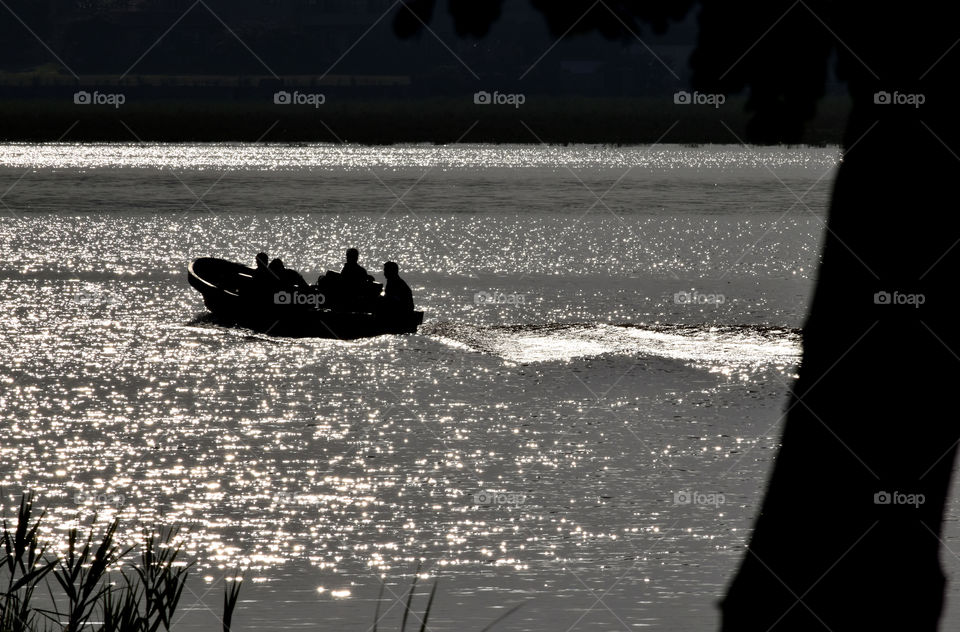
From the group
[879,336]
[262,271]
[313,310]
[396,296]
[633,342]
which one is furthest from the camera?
[633,342]

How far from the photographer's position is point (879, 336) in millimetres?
10617

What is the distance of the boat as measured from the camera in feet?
95.0

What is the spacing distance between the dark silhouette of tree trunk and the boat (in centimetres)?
1771

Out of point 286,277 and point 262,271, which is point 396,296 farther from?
point 262,271

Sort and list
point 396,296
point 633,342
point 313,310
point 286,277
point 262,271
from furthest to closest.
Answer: point 633,342 → point 262,271 → point 286,277 → point 313,310 → point 396,296

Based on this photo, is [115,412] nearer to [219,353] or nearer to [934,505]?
[219,353]

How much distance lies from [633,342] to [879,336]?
2022 cm

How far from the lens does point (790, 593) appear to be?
11789 millimetres

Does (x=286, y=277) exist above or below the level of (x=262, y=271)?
below

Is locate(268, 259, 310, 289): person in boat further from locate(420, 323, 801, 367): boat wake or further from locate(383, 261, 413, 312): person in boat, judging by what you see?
locate(420, 323, 801, 367): boat wake

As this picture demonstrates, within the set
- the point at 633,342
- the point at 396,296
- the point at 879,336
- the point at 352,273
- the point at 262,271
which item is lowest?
the point at 879,336

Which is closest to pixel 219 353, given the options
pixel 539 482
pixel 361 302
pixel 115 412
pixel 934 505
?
pixel 361 302

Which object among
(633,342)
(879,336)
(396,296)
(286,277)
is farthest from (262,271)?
(879,336)

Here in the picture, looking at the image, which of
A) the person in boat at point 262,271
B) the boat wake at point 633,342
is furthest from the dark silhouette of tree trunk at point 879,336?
the person in boat at point 262,271
